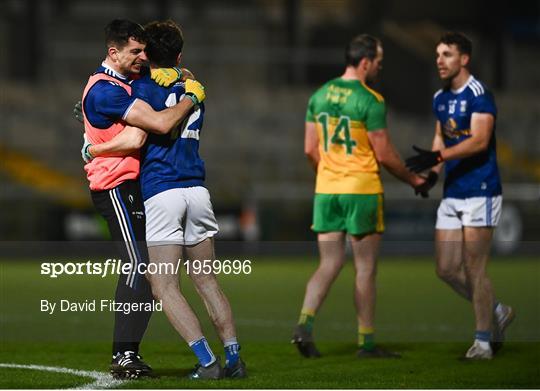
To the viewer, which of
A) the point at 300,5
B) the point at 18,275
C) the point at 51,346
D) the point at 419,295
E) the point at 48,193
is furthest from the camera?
the point at 300,5

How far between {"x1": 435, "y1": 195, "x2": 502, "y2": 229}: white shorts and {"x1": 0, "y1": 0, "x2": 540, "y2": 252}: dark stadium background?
498 inches

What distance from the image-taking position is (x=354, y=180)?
30.8 feet

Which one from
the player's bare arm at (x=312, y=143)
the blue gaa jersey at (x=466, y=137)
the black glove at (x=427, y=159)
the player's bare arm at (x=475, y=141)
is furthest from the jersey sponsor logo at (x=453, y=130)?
the player's bare arm at (x=312, y=143)

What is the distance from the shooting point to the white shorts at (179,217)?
24.5 feet

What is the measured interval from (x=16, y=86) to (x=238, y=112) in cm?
476

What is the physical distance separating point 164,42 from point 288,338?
12.4 feet

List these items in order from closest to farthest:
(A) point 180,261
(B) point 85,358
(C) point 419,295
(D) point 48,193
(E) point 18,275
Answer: (A) point 180,261 < (B) point 85,358 < (C) point 419,295 < (E) point 18,275 < (D) point 48,193

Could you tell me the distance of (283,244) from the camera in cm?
2191

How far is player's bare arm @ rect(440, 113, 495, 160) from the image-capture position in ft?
30.1

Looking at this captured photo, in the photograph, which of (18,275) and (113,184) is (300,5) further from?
(113,184)

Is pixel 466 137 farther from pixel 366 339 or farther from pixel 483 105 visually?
pixel 366 339

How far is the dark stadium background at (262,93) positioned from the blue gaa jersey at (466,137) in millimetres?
12671

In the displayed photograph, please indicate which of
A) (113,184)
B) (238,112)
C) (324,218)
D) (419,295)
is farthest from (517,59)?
(113,184)

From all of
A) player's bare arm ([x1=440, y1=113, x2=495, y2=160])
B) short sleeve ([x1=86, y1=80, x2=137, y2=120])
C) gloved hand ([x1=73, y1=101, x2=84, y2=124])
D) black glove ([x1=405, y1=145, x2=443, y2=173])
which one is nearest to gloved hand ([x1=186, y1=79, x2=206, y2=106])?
short sleeve ([x1=86, y1=80, x2=137, y2=120])
